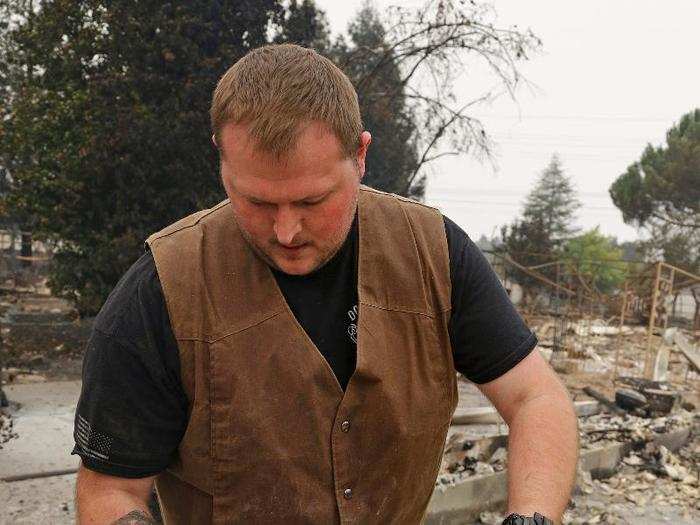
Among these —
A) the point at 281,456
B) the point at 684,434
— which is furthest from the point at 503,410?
the point at 684,434

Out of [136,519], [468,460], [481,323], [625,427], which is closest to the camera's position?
[136,519]

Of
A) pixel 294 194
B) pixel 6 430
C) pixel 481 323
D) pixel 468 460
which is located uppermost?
pixel 294 194

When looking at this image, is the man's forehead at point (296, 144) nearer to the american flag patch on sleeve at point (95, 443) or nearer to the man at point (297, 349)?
the man at point (297, 349)

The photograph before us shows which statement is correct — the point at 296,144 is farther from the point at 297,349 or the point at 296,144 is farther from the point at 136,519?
the point at 136,519

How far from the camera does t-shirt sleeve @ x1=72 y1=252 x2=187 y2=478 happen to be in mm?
1550

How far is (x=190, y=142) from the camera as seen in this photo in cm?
1051

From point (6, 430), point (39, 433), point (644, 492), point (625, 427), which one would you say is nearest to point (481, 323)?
point (644, 492)

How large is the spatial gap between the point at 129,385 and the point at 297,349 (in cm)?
40

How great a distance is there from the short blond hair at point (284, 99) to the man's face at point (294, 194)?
0.02 meters

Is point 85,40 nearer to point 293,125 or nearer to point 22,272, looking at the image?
point 293,125

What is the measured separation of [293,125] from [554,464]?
1.06 metres

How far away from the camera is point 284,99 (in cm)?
141

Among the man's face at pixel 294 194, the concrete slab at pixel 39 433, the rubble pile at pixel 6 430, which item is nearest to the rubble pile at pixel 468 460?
the concrete slab at pixel 39 433

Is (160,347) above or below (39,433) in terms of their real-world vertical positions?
above
